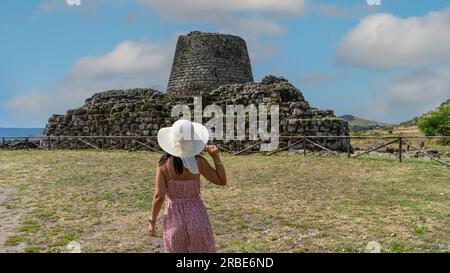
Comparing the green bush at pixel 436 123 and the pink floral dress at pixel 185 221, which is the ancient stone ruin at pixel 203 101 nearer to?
the pink floral dress at pixel 185 221

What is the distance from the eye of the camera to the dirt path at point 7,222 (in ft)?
25.2

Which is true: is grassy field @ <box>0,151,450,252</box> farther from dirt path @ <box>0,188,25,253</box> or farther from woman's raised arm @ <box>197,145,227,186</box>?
woman's raised arm @ <box>197,145,227,186</box>

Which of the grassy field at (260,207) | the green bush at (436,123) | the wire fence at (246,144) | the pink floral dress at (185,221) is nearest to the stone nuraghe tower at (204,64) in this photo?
the wire fence at (246,144)

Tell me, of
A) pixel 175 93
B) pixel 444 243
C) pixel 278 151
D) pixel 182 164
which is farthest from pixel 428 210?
pixel 175 93

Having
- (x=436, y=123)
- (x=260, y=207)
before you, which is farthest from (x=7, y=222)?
(x=436, y=123)

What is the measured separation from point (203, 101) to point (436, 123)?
38.4 m

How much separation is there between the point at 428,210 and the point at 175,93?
21073mm

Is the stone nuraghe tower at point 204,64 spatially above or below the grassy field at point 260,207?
above

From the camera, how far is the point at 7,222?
9.44 m

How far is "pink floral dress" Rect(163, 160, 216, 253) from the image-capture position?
487 centimetres

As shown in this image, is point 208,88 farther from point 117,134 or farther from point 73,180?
point 73,180

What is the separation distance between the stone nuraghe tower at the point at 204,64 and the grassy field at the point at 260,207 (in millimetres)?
11813

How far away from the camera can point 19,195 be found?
12180 mm
